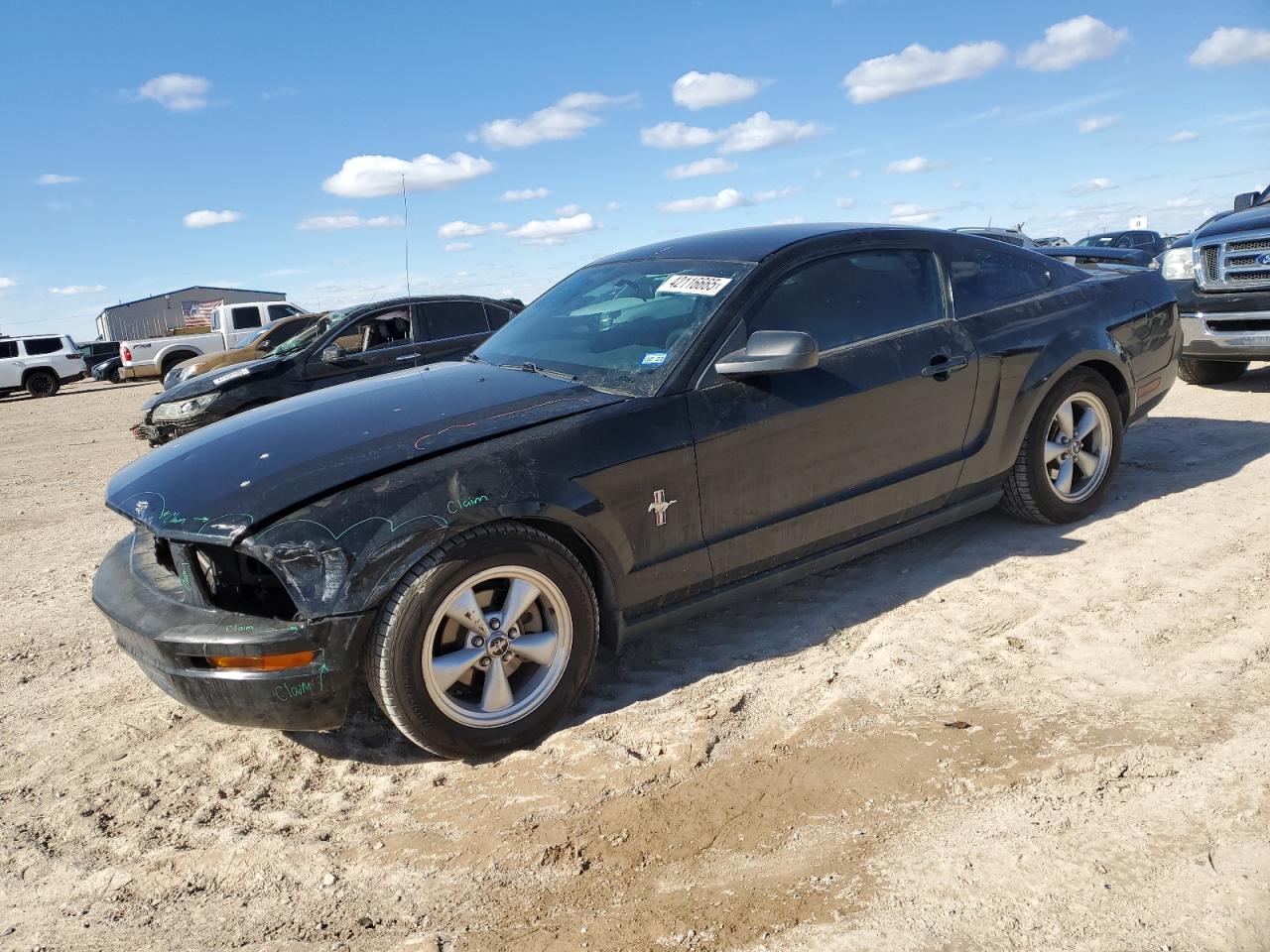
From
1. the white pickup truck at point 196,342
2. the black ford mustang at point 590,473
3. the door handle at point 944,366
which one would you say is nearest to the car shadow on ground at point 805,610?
the black ford mustang at point 590,473

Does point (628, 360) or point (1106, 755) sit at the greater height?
point (628, 360)

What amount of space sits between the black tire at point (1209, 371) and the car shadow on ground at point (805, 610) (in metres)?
3.12

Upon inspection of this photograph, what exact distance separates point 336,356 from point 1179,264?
7.92 meters

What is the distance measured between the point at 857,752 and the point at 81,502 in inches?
290

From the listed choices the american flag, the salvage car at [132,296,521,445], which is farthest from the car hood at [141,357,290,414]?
the american flag

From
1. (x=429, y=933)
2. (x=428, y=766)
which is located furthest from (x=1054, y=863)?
(x=428, y=766)

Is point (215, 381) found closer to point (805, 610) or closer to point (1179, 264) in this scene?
point (805, 610)

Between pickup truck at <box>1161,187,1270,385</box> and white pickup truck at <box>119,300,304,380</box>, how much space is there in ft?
67.1

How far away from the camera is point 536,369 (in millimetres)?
3904

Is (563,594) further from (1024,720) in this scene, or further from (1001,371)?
(1001,371)

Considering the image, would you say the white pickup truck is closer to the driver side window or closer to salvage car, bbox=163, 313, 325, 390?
salvage car, bbox=163, 313, 325, 390

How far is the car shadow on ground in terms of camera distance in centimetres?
344

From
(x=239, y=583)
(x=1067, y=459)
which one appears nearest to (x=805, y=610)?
(x=1067, y=459)

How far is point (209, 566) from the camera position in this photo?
10.00ft
